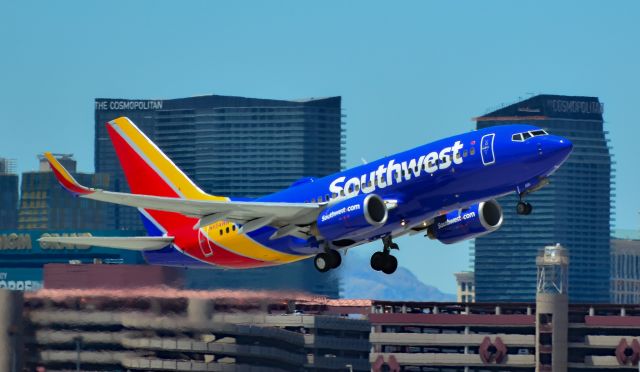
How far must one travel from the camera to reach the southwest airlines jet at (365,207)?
90812 millimetres

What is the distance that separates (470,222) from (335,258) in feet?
23.5

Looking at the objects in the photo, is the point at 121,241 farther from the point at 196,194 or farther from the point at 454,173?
the point at 454,173

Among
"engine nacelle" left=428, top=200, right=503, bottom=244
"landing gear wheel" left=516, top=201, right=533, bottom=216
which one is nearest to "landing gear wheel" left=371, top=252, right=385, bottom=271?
"engine nacelle" left=428, top=200, right=503, bottom=244

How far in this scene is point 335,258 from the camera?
96.0 m

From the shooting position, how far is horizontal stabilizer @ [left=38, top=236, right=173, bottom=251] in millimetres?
96125

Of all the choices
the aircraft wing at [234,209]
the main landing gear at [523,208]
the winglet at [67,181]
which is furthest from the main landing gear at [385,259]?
the winglet at [67,181]

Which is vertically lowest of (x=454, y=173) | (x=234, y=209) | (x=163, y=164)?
(x=234, y=209)

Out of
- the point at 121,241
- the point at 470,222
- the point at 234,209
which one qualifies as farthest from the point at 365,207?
the point at 121,241

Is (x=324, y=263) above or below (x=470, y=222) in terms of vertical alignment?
below

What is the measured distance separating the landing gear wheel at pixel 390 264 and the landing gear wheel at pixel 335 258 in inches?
92.1

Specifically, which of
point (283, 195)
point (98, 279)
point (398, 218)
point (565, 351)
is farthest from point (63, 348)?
point (565, 351)

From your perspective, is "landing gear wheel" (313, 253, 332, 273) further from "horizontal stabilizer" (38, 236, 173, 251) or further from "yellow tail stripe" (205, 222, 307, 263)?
"horizontal stabilizer" (38, 236, 173, 251)

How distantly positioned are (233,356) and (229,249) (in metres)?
30.0

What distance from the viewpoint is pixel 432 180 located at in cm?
9194
